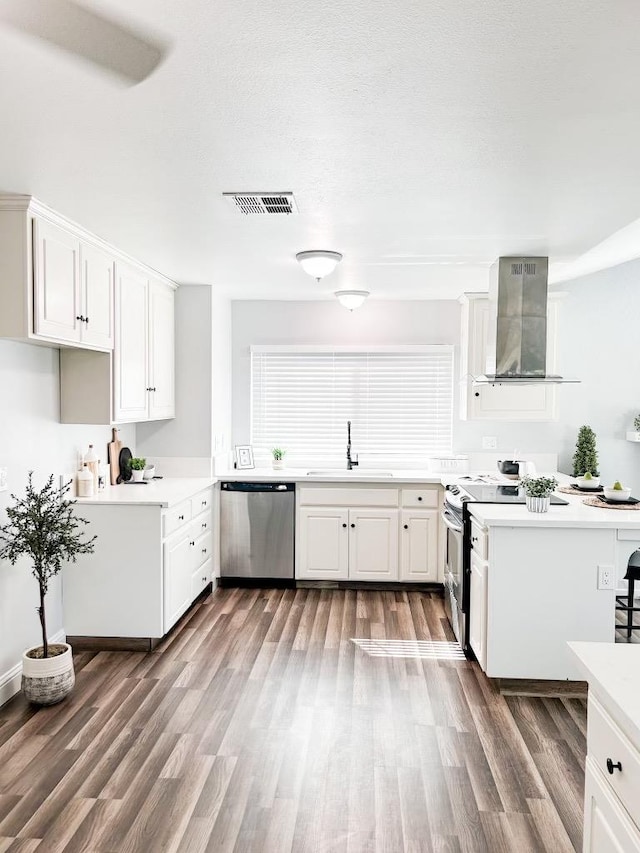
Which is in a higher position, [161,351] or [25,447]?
[161,351]

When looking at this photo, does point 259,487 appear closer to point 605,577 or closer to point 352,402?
point 352,402

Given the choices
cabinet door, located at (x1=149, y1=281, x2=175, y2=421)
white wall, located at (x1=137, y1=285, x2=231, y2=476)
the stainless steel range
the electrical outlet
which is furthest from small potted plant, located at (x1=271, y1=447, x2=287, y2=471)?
the electrical outlet

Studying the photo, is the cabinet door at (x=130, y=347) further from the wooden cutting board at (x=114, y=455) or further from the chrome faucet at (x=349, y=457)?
the chrome faucet at (x=349, y=457)

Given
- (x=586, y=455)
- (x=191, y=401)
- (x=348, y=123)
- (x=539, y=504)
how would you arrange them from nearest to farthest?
(x=348, y=123), (x=539, y=504), (x=191, y=401), (x=586, y=455)

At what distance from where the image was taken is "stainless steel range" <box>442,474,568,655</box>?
12.3 ft

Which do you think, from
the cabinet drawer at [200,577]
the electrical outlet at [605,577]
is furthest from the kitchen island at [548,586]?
the cabinet drawer at [200,577]

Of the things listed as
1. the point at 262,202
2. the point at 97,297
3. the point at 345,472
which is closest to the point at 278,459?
the point at 345,472

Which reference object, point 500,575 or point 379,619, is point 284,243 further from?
point 379,619

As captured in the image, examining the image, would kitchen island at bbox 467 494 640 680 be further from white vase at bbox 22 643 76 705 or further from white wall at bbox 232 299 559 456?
white wall at bbox 232 299 559 456

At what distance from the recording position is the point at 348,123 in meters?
1.94

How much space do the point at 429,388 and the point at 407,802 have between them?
3773 mm

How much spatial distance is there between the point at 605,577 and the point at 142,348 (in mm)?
3154

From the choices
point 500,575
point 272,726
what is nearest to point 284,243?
point 500,575

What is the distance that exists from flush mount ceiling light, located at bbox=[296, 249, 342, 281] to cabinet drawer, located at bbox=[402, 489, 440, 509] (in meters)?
2.03
